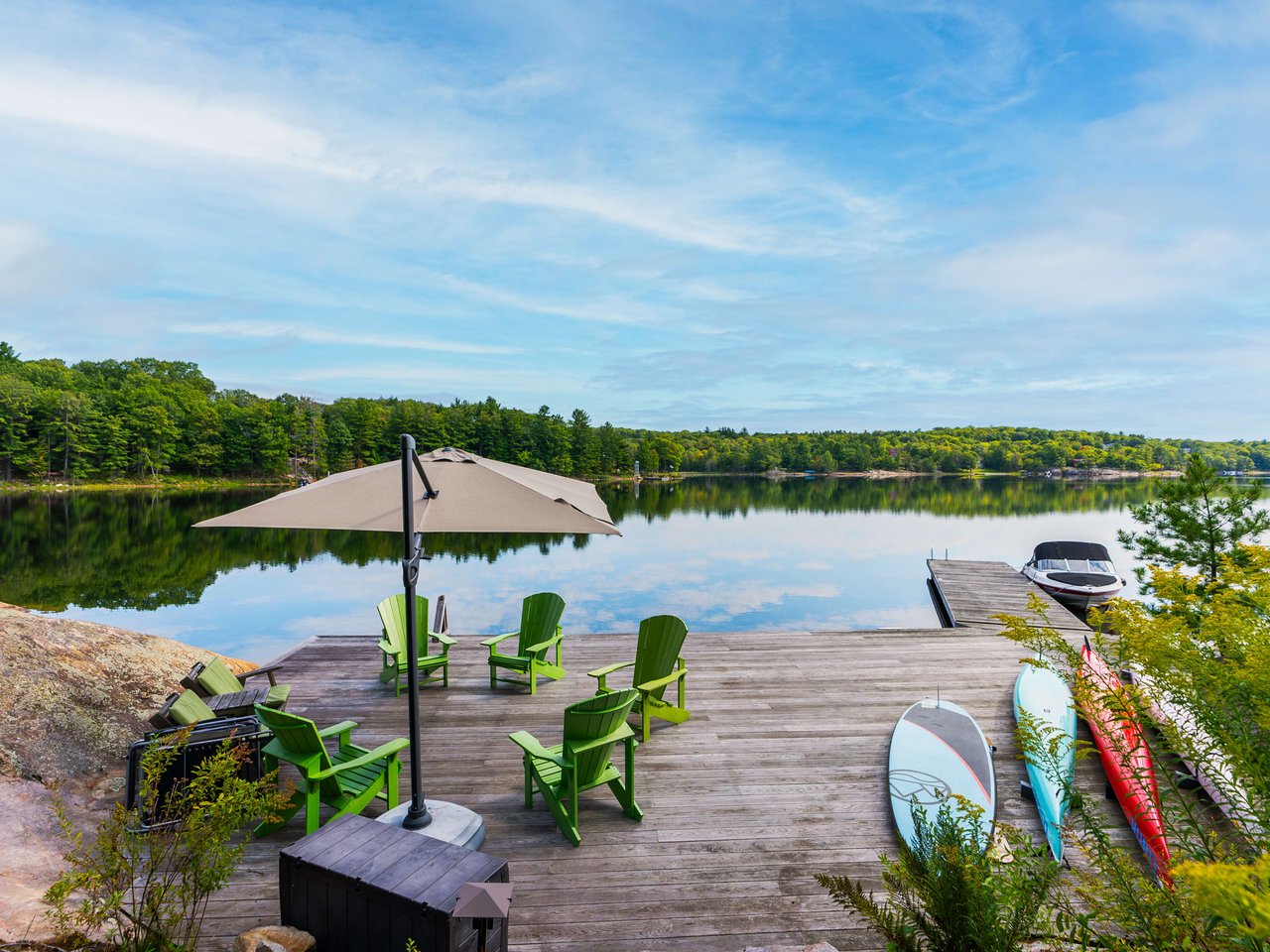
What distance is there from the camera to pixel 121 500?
40.7m

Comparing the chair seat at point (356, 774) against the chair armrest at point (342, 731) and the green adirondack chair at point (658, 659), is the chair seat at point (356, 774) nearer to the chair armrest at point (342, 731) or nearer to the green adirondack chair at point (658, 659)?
the chair armrest at point (342, 731)

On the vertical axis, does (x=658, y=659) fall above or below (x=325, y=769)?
above

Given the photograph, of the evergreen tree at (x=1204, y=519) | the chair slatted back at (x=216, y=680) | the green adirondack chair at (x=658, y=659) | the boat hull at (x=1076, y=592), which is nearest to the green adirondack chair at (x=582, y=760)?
the green adirondack chair at (x=658, y=659)

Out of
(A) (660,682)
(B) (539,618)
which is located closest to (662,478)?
(B) (539,618)

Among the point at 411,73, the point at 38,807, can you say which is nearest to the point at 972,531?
the point at 411,73

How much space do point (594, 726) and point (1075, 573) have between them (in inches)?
607

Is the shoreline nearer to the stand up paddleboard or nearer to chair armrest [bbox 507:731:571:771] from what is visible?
the stand up paddleboard

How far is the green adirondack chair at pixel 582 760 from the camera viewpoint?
3.57m

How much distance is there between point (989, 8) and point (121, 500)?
51.2 meters

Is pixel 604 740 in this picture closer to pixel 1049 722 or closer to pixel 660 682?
pixel 660 682

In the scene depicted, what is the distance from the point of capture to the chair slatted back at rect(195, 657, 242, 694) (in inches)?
191

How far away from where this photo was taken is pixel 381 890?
232 cm

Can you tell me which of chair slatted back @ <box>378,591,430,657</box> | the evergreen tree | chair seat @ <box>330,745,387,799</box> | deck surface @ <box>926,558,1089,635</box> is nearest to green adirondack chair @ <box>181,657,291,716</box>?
→ chair slatted back @ <box>378,591,430,657</box>

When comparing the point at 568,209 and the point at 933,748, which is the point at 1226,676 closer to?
the point at 933,748
